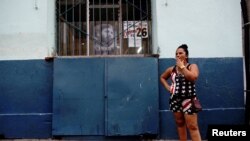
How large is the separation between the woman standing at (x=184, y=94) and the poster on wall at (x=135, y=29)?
1939 millimetres

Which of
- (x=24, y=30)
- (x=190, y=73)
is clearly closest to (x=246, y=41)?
(x=190, y=73)

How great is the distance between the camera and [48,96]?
7371 millimetres

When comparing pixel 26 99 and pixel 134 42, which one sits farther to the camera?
pixel 134 42

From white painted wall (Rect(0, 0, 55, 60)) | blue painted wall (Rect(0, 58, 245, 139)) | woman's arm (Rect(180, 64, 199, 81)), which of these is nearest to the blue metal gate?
blue painted wall (Rect(0, 58, 245, 139))

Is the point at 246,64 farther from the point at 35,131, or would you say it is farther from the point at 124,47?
the point at 35,131

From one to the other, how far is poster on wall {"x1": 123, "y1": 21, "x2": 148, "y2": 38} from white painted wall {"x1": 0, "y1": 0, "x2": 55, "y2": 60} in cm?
157

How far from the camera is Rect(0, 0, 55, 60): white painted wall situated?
291 inches

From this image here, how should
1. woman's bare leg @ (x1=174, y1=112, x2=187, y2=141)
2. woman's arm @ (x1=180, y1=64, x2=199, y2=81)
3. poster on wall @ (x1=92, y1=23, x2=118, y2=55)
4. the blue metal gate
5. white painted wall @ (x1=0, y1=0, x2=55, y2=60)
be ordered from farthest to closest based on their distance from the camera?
poster on wall @ (x1=92, y1=23, x2=118, y2=55)
white painted wall @ (x1=0, y1=0, x2=55, y2=60)
the blue metal gate
woman's bare leg @ (x1=174, y1=112, x2=187, y2=141)
woman's arm @ (x1=180, y1=64, x2=199, y2=81)

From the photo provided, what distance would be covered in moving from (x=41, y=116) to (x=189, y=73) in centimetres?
309

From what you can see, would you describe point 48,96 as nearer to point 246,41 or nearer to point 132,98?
point 132,98

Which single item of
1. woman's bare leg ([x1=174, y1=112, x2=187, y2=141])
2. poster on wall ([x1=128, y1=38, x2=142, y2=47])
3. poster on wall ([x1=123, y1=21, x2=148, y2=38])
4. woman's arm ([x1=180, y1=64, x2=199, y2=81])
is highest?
poster on wall ([x1=123, y1=21, x2=148, y2=38])

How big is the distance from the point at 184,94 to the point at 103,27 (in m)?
2.68

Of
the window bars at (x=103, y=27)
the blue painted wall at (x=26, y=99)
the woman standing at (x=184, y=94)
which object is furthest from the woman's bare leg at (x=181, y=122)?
the blue painted wall at (x=26, y=99)

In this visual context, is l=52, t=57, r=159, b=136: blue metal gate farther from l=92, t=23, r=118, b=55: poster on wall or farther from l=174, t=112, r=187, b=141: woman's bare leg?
l=174, t=112, r=187, b=141: woman's bare leg
